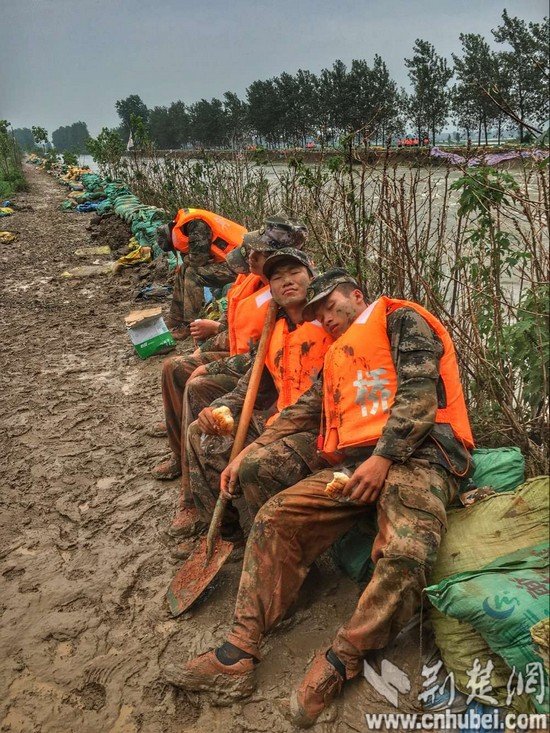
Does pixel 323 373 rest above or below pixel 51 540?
above

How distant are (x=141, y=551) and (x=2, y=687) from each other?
0.82 metres

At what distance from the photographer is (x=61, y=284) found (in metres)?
8.23

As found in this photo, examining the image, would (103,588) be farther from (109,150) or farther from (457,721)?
(109,150)

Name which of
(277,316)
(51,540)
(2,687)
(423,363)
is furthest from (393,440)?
(51,540)

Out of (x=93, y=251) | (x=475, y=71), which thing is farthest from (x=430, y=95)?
(x=93, y=251)

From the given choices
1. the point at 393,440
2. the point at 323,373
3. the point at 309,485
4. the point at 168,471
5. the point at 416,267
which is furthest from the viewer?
the point at 168,471

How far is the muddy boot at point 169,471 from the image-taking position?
3.34 meters

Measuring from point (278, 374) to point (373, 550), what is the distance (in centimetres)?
98

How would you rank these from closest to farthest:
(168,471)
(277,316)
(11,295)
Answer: (277,316) → (168,471) → (11,295)

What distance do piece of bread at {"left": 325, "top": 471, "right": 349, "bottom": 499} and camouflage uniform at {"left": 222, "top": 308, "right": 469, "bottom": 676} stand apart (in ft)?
0.10

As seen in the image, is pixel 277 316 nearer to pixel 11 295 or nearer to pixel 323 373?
pixel 323 373


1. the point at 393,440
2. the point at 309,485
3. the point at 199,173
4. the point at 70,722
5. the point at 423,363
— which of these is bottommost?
the point at 70,722

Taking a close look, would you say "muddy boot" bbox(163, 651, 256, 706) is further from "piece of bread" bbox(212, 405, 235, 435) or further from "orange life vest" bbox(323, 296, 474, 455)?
"piece of bread" bbox(212, 405, 235, 435)

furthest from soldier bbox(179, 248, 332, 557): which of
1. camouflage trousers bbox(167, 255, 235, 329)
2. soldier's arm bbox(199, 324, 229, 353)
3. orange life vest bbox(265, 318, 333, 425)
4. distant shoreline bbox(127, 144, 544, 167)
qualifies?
camouflage trousers bbox(167, 255, 235, 329)
